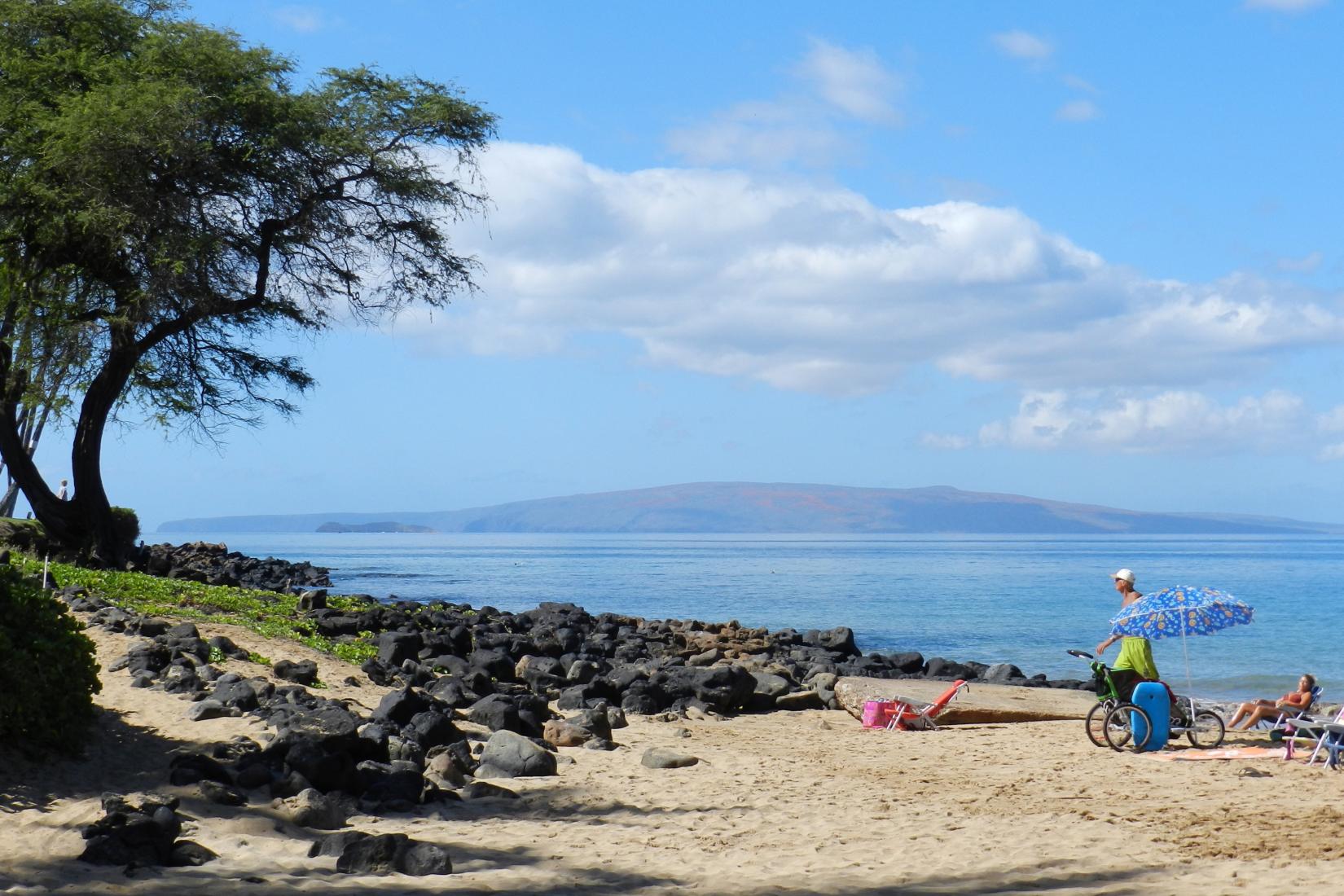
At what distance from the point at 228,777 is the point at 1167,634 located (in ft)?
31.5

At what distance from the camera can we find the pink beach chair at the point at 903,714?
1541cm

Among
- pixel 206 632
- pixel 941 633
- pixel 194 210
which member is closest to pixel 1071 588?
pixel 941 633

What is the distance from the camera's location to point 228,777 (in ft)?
31.3

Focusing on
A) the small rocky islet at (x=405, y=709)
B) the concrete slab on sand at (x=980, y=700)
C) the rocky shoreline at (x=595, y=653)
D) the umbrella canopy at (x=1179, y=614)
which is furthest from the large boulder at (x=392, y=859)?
the concrete slab on sand at (x=980, y=700)

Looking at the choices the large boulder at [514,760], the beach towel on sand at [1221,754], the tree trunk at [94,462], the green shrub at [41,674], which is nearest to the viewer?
the green shrub at [41,674]

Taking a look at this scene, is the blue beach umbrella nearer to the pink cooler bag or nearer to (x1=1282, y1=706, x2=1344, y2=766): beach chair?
(x1=1282, y1=706, x2=1344, y2=766): beach chair

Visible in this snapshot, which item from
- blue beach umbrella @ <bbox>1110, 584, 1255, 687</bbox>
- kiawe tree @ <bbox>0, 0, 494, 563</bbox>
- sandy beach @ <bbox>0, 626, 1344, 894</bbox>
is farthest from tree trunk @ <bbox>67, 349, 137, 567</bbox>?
blue beach umbrella @ <bbox>1110, 584, 1255, 687</bbox>

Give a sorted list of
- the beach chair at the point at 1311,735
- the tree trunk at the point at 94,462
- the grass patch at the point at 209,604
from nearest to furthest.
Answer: the beach chair at the point at 1311,735
the grass patch at the point at 209,604
the tree trunk at the point at 94,462

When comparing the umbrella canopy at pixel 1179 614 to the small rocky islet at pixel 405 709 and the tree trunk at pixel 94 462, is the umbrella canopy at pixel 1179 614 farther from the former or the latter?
the tree trunk at pixel 94 462

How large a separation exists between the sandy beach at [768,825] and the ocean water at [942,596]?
51.3 ft

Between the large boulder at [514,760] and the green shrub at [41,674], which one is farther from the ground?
the green shrub at [41,674]

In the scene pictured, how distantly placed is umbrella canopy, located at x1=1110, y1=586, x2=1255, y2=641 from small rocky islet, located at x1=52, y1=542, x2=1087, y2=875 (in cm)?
514

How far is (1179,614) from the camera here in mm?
13562

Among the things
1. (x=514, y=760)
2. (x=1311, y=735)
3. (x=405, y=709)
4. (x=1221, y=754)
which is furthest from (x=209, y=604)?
(x=1311, y=735)
